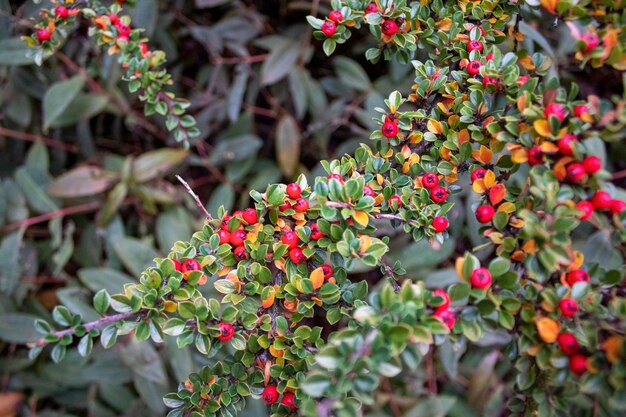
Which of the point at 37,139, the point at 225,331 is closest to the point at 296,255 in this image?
the point at 225,331

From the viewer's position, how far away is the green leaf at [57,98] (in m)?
1.47

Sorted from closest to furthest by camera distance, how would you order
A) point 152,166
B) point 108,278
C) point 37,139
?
point 108,278 < point 152,166 < point 37,139

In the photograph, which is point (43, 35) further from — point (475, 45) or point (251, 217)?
point (475, 45)

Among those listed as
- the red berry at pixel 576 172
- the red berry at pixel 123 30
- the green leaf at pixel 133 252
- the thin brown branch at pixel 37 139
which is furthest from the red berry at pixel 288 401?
the thin brown branch at pixel 37 139

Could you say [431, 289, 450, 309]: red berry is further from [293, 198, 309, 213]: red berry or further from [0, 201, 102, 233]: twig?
[0, 201, 102, 233]: twig

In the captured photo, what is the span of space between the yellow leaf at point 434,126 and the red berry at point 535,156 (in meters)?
0.16

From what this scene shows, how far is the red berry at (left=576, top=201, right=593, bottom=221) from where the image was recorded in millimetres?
601

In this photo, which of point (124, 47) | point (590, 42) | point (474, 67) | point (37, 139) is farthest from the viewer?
point (37, 139)

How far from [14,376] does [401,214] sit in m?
1.35

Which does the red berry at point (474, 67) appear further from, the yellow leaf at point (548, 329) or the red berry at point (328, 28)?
the yellow leaf at point (548, 329)

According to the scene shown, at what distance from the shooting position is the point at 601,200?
619mm

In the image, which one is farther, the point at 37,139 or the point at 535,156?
Result: the point at 37,139

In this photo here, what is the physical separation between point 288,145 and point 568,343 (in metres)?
1.16

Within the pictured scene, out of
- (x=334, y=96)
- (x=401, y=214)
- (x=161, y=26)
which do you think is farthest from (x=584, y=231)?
(x=161, y=26)
